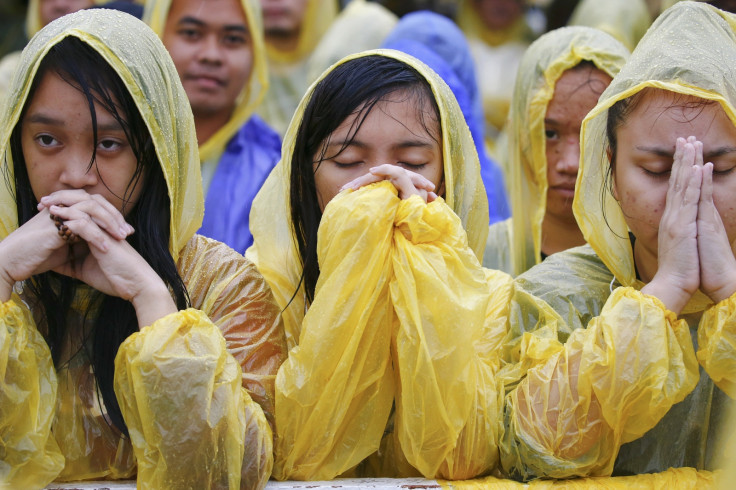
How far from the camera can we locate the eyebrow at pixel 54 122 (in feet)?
8.33

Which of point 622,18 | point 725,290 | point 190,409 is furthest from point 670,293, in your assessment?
point 622,18

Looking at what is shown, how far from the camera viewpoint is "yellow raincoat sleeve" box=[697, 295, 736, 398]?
2396mm

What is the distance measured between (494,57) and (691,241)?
459cm

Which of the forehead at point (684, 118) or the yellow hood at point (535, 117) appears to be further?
the yellow hood at point (535, 117)

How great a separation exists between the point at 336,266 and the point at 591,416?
2.13 feet

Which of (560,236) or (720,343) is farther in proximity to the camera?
(560,236)

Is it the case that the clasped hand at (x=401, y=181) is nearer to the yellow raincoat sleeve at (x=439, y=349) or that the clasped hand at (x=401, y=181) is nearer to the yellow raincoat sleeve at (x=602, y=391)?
the yellow raincoat sleeve at (x=439, y=349)

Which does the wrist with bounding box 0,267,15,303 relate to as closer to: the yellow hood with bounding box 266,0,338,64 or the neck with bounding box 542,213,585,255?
the neck with bounding box 542,213,585,255

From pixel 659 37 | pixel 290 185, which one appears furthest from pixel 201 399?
pixel 659 37

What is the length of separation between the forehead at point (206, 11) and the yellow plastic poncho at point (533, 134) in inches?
55.0

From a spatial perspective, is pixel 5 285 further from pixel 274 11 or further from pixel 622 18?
pixel 622 18

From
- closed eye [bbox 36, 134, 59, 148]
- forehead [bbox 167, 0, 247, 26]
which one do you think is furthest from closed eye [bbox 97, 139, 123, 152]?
forehead [bbox 167, 0, 247, 26]

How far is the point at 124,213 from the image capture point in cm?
262

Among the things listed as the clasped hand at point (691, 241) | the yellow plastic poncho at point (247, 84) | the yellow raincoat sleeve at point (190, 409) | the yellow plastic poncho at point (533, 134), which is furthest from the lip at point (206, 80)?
the clasped hand at point (691, 241)
